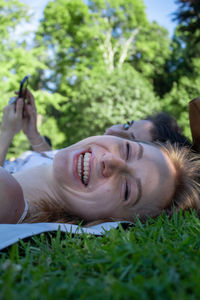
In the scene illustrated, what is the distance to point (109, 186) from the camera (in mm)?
2188

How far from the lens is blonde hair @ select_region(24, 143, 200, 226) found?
222cm

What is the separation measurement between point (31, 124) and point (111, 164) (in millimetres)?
2726

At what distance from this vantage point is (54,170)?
236 cm

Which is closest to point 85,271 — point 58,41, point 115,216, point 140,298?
point 140,298

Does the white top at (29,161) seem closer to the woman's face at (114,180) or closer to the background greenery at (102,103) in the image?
the woman's face at (114,180)

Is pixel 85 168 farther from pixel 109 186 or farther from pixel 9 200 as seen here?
pixel 9 200

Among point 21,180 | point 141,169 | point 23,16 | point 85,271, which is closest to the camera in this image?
point 85,271

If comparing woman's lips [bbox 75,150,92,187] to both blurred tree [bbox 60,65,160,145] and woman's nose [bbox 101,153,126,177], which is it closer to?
woman's nose [bbox 101,153,126,177]

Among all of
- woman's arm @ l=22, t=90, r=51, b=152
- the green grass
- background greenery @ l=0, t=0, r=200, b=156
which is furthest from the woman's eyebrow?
background greenery @ l=0, t=0, r=200, b=156

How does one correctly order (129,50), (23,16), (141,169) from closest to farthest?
(141,169) < (23,16) < (129,50)

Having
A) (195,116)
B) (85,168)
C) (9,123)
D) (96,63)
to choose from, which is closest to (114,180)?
(85,168)

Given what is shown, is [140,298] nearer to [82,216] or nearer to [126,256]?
[126,256]

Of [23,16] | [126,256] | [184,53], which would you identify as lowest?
[126,256]

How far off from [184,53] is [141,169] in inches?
796
